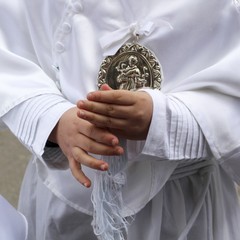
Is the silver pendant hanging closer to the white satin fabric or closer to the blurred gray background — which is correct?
the white satin fabric

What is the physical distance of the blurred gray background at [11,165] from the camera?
5.98 ft

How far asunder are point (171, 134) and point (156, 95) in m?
0.05

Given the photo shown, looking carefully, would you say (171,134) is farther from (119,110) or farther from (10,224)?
(10,224)

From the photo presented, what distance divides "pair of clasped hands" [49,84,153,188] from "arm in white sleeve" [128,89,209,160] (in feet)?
0.04

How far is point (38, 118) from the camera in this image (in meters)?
0.73

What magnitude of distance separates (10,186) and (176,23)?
126 cm

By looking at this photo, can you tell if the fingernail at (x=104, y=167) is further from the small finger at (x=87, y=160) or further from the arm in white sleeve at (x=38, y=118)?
the arm in white sleeve at (x=38, y=118)

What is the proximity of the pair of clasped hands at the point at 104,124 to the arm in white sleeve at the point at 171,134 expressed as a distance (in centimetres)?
1

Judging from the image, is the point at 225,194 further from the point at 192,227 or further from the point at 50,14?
the point at 50,14

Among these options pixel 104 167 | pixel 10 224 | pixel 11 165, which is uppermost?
pixel 104 167

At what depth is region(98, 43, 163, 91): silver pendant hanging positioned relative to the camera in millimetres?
738

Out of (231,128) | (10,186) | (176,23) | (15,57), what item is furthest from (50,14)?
(10,186)

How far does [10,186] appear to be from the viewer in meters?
1.85

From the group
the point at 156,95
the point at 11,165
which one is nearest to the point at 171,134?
the point at 156,95
